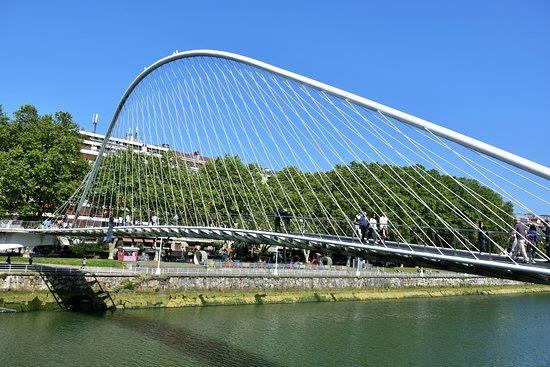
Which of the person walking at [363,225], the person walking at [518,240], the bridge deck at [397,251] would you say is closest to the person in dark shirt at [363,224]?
the person walking at [363,225]

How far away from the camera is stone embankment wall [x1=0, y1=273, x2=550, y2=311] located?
26.3 m

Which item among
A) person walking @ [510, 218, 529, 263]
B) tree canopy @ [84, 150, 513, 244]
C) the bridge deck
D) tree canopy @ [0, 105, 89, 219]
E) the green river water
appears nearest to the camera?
the bridge deck

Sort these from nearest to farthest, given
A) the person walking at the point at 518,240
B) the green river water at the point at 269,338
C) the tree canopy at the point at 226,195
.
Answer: the person walking at the point at 518,240
the green river water at the point at 269,338
the tree canopy at the point at 226,195

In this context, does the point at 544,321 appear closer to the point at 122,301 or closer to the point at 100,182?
the point at 122,301

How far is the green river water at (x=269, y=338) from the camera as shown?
19453mm

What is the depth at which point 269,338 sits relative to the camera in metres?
23.7

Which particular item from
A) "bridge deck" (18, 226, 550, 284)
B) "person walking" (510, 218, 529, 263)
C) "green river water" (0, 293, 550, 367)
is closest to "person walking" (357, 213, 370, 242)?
"bridge deck" (18, 226, 550, 284)

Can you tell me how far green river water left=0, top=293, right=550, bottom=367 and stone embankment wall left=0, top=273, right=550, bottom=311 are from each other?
1005 millimetres

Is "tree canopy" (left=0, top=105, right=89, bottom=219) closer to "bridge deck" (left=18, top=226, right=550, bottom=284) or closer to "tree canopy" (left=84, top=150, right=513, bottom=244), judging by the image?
"tree canopy" (left=84, top=150, right=513, bottom=244)

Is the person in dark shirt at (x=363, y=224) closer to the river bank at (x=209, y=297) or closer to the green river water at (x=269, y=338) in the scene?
the green river water at (x=269, y=338)

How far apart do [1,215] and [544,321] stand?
1619 inches

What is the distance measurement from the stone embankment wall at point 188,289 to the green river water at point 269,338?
3.30ft

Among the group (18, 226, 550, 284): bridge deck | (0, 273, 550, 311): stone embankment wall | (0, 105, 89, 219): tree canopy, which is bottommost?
(0, 273, 550, 311): stone embankment wall

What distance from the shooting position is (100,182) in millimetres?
43938
